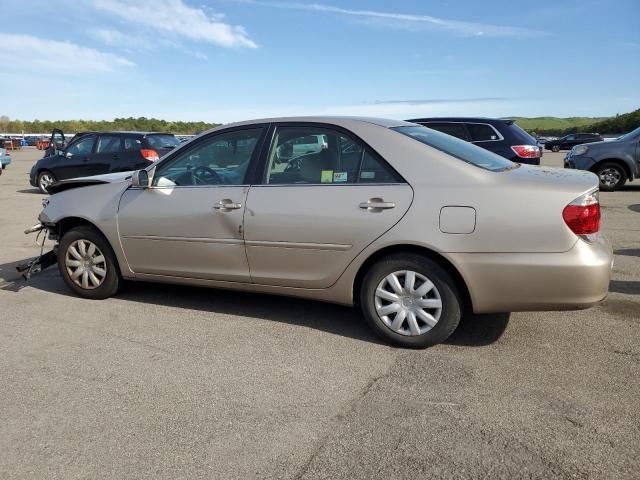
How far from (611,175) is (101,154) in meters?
12.2

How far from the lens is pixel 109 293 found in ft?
16.7

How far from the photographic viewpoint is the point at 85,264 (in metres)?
5.09

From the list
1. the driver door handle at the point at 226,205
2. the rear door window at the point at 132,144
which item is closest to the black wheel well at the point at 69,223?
the driver door handle at the point at 226,205

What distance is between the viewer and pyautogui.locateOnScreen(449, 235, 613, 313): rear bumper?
341 centimetres

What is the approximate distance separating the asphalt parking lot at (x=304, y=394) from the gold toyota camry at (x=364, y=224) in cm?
38

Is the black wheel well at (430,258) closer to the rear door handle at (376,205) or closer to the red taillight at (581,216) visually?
the rear door handle at (376,205)

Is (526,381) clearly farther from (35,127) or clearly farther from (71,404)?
(35,127)

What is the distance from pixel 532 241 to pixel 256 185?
207 centimetres

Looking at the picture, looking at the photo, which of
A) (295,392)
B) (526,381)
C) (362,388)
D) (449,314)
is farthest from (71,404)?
(526,381)

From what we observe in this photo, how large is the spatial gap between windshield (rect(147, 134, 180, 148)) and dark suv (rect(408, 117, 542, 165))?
654cm

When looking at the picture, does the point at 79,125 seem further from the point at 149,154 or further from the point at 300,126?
the point at 300,126

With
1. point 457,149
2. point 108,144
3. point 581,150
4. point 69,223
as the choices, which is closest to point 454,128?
point 581,150

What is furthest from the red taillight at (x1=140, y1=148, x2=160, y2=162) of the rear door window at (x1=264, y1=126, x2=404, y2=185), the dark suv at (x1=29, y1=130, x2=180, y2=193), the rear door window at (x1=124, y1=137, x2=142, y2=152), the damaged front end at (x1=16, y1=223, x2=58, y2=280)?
the rear door window at (x1=264, y1=126, x2=404, y2=185)

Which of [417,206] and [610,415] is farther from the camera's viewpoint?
[417,206]
